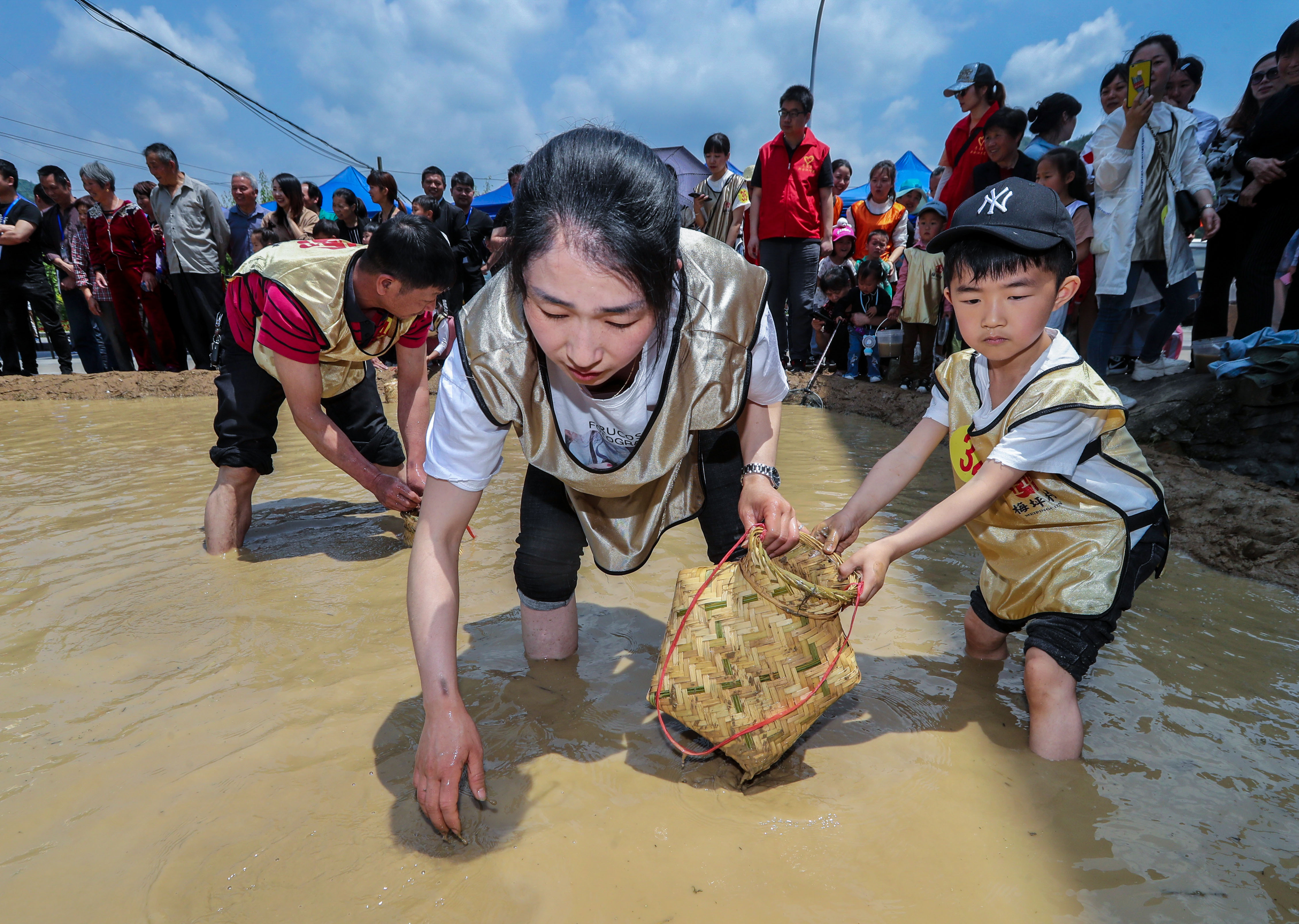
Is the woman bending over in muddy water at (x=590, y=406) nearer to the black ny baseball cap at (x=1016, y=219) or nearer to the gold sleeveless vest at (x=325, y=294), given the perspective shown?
the black ny baseball cap at (x=1016, y=219)

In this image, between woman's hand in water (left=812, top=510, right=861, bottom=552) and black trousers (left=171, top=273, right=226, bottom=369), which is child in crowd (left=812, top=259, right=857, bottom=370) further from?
black trousers (left=171, top=273, right=226, bottom=369)

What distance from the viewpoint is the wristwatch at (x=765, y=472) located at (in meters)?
1.68

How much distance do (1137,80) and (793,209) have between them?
8.13 ft

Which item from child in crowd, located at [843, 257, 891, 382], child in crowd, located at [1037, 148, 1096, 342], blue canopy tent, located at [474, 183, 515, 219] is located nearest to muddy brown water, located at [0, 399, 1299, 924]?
child in crowd, located at [1037, 148, 1096, 342]

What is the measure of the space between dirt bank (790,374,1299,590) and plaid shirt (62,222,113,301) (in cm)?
857

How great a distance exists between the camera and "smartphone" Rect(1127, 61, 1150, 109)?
348 centimetres

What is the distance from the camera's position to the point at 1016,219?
1591 millimetres

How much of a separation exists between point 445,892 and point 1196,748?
164cm

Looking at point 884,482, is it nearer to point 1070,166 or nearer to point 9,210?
point 1070,166

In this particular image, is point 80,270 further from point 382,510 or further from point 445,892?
point 445,892

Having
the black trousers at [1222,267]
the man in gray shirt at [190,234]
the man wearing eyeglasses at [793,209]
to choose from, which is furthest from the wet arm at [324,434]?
the man in gray shirt at [190,234]

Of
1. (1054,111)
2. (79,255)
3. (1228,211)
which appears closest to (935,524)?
(1228,211)

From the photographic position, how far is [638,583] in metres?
2.57

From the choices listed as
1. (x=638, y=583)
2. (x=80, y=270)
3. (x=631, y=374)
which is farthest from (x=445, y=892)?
(x=80, y=270)
